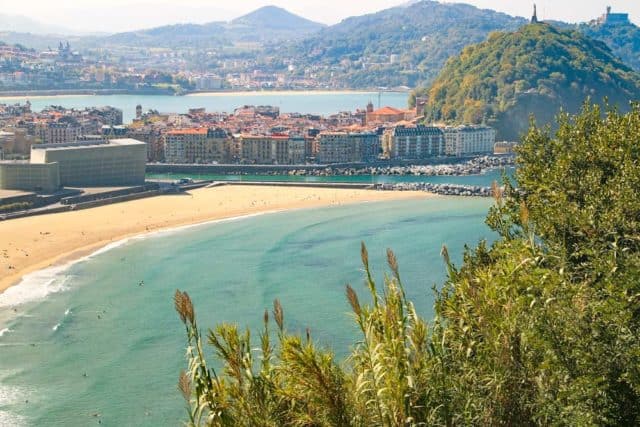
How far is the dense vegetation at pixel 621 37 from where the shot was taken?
152 meters

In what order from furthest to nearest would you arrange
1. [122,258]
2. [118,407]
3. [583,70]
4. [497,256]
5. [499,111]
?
[583,70], [499,111], [122,258], [118,407], [497,256]

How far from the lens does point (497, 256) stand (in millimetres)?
13766

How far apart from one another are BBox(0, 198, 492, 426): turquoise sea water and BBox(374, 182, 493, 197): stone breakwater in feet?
25.9

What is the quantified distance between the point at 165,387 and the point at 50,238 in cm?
1589

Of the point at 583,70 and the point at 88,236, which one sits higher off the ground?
the point at 583,70

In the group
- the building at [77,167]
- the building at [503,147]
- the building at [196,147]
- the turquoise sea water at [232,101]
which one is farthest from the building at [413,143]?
the turquoise sea water at [232,101]

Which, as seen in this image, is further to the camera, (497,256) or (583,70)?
(583,70)

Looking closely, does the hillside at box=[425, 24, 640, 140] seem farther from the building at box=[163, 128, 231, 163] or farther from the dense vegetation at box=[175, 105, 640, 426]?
the dense vegetation at box=[175, 105, 640, 426]

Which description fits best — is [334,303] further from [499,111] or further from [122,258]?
[499,111]

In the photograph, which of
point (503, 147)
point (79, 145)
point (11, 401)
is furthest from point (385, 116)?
point (11, 401)

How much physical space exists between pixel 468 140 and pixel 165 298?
44.3m

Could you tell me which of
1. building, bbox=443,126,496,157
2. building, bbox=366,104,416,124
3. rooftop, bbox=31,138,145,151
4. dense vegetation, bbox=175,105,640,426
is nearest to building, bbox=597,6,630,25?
building, bbox=366,104,416,124

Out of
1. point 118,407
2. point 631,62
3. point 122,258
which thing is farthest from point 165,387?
point 631,62

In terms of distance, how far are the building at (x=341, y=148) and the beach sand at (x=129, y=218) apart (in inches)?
457
